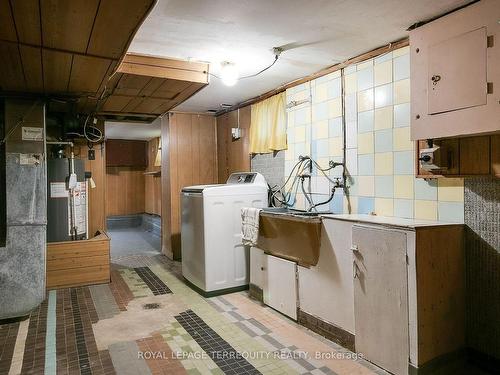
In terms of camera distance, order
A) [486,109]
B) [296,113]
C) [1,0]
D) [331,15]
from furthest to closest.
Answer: [296,113], [331,15], [486,109], [1,0]

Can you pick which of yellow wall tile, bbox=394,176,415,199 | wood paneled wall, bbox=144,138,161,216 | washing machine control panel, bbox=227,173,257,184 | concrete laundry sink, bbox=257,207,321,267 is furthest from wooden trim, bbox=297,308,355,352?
wood paneled wall, bbox=144,138,161,216

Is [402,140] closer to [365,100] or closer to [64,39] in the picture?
[365,100]

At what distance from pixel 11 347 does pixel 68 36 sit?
2412 millimetres

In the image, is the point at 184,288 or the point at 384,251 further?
the point at 184,288

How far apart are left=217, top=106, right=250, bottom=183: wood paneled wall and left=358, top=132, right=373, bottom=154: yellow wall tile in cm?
209

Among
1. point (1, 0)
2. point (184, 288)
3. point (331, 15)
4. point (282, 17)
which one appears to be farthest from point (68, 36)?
point (184, 288)

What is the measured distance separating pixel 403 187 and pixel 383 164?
27 centimetres

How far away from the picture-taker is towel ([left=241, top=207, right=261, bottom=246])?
11.6ft

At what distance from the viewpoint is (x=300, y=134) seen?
3873mm

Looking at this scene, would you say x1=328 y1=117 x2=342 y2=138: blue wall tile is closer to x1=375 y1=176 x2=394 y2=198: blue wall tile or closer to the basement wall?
x1=375 y1=176 x2=394 y2=198: blue wall tile

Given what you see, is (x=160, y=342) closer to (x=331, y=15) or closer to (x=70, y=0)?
(x=70, y=0)

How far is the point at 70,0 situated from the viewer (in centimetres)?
164

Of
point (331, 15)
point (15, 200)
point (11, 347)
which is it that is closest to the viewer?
point (331, 15)

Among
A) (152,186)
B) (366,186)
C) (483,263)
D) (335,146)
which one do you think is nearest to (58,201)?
(335,146)
